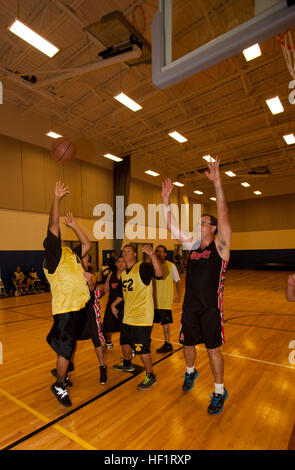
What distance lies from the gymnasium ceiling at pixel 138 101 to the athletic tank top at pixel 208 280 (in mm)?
2230

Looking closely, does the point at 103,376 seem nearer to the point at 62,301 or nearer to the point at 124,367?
the point at 124,367

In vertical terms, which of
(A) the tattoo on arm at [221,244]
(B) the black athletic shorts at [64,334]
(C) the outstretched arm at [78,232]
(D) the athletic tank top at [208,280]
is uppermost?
(C) the outstretched arm at [78,232]

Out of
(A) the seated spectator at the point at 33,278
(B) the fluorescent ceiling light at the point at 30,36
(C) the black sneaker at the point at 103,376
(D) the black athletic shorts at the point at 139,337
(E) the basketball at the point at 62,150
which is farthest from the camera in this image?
(A) the seated spectator at the point at 33,278

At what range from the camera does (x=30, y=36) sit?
563cm

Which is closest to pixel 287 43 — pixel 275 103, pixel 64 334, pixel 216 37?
pixel 216 37

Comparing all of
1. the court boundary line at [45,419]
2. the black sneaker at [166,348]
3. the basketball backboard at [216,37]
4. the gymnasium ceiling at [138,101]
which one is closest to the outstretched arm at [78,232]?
the court boundary line at [45,419]

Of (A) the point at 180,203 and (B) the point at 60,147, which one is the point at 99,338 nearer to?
(B) the point at 60,147

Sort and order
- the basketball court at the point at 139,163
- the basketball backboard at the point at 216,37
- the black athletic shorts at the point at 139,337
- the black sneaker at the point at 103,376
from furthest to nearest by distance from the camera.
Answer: the black sneaker at the point at 103,376
the black athletic shorts at the point at 139,337
the basketball court at the point at 139,163
the basketball backboard at the point at 216,37

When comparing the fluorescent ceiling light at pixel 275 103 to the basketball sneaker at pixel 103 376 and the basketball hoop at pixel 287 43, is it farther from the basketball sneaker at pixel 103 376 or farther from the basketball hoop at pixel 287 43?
the basketball sneaker at pixel 103 376

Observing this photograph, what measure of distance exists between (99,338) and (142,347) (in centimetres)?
60

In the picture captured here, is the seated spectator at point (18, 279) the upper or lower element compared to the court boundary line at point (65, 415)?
upper

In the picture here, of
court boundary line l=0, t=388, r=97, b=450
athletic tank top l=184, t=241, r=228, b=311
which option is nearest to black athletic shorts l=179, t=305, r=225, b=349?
athletic tank top l=184, t=241, r=228, b=311

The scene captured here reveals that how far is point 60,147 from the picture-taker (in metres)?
5.62

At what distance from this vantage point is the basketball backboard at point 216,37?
7.04ft
